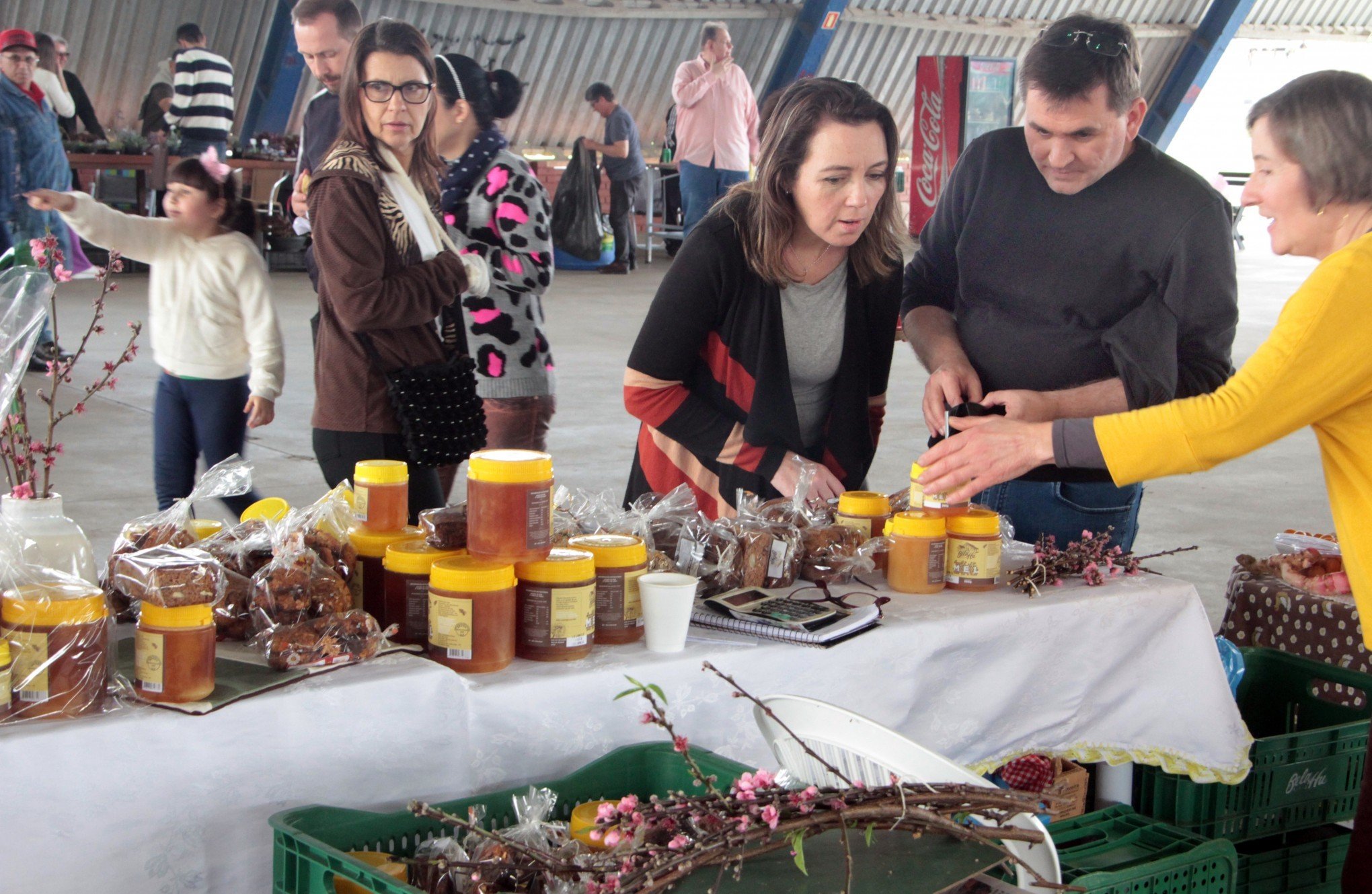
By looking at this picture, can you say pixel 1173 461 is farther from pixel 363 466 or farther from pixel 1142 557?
pixel 363 466

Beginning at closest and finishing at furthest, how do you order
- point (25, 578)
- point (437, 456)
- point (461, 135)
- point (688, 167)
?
point (25, 578) → point (437, 456) → point (461, 135) → point (688, 167)

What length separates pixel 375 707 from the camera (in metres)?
1.60

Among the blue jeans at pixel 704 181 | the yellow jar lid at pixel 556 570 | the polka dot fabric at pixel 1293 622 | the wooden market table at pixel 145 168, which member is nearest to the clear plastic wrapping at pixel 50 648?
the yellow jar lid at pixel 556 570

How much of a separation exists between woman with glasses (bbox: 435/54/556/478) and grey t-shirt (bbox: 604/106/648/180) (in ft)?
31.2

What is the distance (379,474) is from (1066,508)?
138 centimetres

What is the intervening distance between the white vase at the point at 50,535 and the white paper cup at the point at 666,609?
2.27 feet

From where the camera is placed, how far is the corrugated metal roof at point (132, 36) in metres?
13.5

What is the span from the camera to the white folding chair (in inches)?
53.2

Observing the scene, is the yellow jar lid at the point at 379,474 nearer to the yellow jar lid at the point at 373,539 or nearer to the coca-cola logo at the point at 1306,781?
the yellow jar lid at the point at 373,539

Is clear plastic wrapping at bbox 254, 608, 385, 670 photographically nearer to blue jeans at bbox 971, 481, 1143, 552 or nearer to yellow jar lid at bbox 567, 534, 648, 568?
yellow jar lid at bbox 567, 534, 648, 568

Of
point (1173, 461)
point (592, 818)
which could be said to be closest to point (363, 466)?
point (592, 818)

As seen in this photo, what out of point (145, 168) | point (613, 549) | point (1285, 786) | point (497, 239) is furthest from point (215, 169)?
point (145, 168)

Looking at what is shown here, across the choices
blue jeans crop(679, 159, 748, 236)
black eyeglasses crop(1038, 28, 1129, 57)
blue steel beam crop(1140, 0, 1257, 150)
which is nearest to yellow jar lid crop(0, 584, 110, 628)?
black eyeglasses crop(1038, 28, 1129, 57)

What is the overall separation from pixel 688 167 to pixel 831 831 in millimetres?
10258
